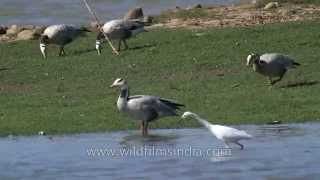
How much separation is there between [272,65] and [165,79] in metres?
2.14

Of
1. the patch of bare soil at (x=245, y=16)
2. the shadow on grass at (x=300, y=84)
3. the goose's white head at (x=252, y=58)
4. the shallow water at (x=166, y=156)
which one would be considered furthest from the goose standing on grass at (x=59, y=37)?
the shallow water at (x=166, y=156)

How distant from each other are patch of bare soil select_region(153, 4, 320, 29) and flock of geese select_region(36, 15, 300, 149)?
59.4 inches

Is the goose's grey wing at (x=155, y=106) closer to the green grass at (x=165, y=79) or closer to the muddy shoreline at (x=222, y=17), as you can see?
the green grass at (x=165, y=79)

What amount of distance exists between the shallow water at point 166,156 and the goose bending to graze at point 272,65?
4.17 m

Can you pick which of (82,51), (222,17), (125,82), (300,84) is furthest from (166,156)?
(222,17)

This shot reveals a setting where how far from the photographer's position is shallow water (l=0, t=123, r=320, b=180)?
43.5ft

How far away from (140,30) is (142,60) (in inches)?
112

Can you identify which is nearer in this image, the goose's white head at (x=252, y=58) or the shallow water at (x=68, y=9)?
the goose's white head at (x=252, y=58)

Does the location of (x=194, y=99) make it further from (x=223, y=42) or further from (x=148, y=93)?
(x=223, y=42)

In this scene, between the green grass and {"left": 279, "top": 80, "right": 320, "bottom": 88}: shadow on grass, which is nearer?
the green grass

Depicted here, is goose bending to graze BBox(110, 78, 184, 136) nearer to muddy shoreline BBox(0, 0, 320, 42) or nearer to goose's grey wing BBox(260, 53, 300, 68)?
goose's grey wing BBox(260, 53, 300, 68)

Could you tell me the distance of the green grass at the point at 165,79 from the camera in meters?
17.6

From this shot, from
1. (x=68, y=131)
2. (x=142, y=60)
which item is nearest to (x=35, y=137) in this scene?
(x=68, y=131)

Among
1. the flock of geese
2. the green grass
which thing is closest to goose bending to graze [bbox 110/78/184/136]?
the flock of geese
